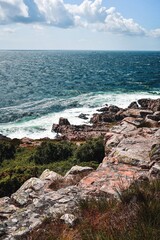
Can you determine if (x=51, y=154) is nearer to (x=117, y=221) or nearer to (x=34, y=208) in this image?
(x=34, y=208)

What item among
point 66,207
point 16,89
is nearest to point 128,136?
point 66,207

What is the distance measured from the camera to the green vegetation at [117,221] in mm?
5547

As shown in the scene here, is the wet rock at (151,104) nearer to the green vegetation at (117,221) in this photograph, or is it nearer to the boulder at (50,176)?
the boulder at (50,176)

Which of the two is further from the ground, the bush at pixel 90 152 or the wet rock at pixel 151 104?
the bush at pixel 90 152

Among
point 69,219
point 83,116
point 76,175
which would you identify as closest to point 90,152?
point 76,175

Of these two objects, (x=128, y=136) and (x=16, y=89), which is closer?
(x=128, y=136)

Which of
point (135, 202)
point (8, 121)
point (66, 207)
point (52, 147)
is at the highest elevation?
point (135, 202)

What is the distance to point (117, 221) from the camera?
6.75 meters

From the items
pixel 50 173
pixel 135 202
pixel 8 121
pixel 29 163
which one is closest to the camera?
pixel 135 202

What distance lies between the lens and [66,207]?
9.56 m

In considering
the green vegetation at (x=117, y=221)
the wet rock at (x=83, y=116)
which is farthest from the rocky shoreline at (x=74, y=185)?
the wet rock at (x=83, y=116)

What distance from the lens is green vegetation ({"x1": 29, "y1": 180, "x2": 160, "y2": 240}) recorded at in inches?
218

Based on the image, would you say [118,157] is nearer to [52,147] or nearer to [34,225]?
[34,225]

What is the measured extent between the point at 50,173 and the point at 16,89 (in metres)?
73.0
